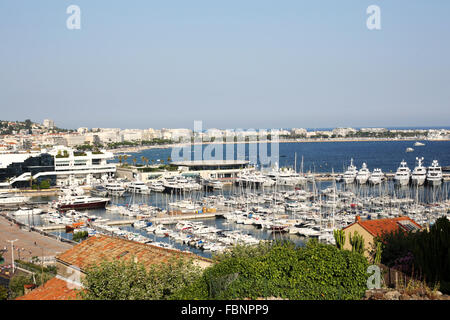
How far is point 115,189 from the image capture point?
1681 inches

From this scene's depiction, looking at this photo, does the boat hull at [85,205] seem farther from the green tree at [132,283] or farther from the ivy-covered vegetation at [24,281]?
the green tree at [132,283]

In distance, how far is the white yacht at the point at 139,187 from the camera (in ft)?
146

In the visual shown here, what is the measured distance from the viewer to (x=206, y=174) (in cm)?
5216

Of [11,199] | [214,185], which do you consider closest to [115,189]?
[11,199]

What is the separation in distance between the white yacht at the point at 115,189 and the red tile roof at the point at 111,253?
106 ft

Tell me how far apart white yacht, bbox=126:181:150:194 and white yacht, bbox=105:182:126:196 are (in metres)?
1.65

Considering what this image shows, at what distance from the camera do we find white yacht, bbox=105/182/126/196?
42531mm

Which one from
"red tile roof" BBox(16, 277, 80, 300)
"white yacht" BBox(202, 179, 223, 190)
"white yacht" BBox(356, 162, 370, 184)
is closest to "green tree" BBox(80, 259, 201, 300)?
"red tile roof" BBox(16, 277, 80, 300)

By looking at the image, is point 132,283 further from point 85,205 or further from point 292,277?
point 85,205

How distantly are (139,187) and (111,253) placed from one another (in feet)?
116

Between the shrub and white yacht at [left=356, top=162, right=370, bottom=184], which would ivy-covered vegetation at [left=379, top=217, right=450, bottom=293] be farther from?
white yacht at [left=356, top=162, right=370, bottom=184]

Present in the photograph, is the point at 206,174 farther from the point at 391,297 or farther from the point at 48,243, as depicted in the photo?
the point at 391,297
